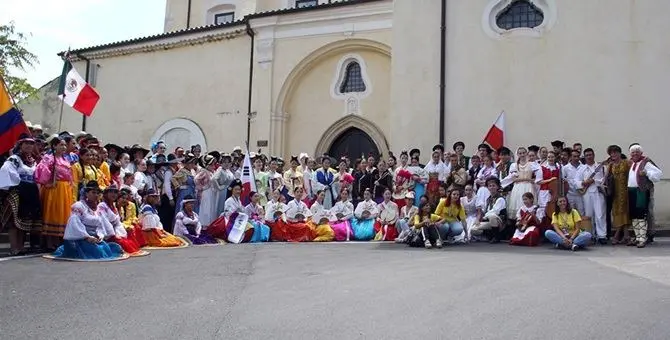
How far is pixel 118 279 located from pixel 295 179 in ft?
25.1

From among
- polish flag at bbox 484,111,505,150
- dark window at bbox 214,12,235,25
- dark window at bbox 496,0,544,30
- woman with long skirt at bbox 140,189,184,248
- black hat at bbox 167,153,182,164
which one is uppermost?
dark window at bbox 214,12,235,25

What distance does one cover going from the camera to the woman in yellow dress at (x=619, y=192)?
1112 centimetres

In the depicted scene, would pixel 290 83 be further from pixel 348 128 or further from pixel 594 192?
pixel 594 192

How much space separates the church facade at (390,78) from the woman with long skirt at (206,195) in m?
4.82

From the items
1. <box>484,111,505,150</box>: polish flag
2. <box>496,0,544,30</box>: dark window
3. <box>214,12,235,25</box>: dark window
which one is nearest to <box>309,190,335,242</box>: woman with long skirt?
<box>484,111,505,150</box>: polish flag

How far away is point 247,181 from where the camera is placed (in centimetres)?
1369

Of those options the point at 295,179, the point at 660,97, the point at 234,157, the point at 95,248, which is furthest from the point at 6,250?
the point at 660,97

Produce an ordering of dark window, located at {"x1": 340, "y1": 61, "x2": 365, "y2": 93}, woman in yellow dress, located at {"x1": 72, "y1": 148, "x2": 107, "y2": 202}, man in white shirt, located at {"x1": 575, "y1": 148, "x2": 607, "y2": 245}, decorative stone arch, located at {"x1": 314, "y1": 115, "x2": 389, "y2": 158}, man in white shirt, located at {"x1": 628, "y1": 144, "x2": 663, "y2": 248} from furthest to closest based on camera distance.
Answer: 1. dark window, located at {"x1": 340, "y1": 61, "x2": 365, "y2": 93}
2. decorative stone arch, located at {"x1": 314, "y1": 115, "x2": 389, "y2": 158}
3. man in white shirt, located at {"x1": 575, "y1": 148, "x2": 607, "y2": 245}
4. man in white shirt, located at {"x1": 628, "y1": 144, "x2": 663, "y2": 248}
5. woman in yellow dress, located at {"x1": 72, "y1": 148, "x2": 107, "y2": 202}

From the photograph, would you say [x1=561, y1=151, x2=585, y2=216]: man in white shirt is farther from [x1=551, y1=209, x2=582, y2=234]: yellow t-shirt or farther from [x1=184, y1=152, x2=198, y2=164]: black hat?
[x1=184, y1=152, x2=198, y2=164]: black hat

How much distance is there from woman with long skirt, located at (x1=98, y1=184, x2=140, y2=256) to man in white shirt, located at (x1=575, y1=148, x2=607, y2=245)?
8136 mm

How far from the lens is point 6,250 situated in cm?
981

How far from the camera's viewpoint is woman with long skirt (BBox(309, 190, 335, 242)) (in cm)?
1295

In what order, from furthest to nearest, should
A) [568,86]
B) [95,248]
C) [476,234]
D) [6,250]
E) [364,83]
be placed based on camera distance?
[364,83] → [568,86] → [476,234] → [6,250] → [95,248]

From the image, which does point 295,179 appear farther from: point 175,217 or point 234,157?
point 175,217
